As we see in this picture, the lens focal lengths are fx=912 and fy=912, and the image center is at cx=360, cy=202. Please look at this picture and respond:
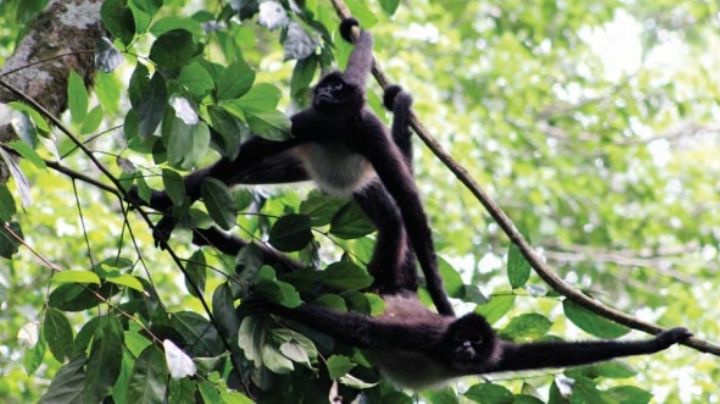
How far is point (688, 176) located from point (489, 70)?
4103 millimetres

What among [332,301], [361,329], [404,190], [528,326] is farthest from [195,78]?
[404,190]

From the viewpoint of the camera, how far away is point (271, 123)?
3.69 meters

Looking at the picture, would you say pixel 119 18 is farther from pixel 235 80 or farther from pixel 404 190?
pixel 404 190

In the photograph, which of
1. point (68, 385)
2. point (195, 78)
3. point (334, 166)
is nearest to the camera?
point (68, 385)

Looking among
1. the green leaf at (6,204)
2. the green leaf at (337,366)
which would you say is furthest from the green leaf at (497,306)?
the green leaf at (6,204)

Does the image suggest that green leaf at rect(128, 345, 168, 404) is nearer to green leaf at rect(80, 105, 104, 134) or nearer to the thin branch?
green leaf at rect(80, 105, 104, 134)

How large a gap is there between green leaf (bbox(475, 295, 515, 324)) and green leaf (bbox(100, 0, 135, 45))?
204cm

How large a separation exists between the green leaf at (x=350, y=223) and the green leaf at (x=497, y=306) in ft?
2.46

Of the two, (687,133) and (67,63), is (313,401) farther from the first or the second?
(687,133)

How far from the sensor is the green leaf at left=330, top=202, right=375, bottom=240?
12.9 ft

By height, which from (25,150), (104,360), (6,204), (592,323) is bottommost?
(104,360)

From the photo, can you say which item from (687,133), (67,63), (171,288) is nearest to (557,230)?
(687,133)

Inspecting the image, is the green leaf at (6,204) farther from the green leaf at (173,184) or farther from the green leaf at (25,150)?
the green leaf at (173,184)

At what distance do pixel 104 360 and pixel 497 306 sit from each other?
194 cm
